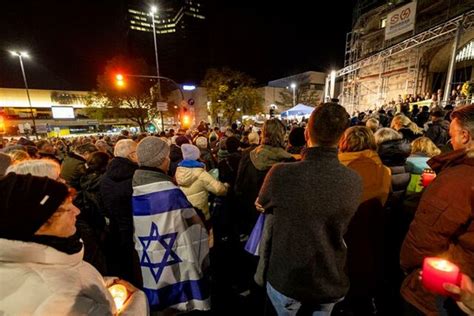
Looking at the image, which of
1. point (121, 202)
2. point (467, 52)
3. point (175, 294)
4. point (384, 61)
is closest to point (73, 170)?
point (121, 202)

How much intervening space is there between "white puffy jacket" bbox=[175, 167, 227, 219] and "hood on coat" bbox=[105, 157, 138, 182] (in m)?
0.61

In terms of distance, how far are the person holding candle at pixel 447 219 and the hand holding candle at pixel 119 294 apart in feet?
6.46

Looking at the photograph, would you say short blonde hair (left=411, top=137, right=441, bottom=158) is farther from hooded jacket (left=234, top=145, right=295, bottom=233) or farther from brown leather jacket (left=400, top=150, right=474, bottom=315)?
brown leather jacket (left=400, top=150, right=474, bottom=315)

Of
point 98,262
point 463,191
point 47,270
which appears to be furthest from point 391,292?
point 47,270

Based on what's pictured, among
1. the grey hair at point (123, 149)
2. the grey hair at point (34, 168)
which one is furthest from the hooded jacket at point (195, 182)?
the grey hair at point (34, 168)

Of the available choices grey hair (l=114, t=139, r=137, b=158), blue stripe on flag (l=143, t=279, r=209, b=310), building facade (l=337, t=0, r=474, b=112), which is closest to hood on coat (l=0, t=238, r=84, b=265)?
blue stripe on flag (l=143, t=279, r=209, b=310)

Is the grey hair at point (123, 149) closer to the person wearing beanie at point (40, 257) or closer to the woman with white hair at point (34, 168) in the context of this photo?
the woman with white hair at point (34, 168)

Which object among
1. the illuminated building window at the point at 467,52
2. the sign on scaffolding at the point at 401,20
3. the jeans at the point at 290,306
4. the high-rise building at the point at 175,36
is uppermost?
the high-rise building at the point at 175,36

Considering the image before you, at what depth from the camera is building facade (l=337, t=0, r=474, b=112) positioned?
56.1ft

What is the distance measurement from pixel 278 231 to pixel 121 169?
2318mm

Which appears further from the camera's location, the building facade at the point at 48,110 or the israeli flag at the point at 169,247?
the building facade at the point at 48,110

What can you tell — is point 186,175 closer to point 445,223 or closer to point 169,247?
point 169,247

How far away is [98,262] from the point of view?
7.34 ft

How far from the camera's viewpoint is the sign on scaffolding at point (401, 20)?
17.8 m
